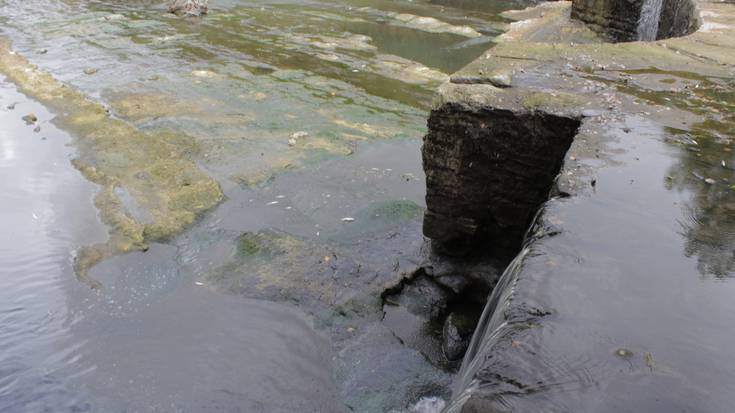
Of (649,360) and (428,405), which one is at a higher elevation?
(649,360)

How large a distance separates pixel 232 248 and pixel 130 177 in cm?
239

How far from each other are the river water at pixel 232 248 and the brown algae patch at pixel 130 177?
4.9 inches

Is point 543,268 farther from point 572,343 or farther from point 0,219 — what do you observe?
point 0,219

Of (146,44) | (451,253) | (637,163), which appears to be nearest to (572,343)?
(637,163)

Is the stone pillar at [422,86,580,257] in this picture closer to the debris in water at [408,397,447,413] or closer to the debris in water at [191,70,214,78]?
the debris in water at [408,397,447,413]

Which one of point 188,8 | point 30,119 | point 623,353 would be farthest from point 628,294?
point 188,8

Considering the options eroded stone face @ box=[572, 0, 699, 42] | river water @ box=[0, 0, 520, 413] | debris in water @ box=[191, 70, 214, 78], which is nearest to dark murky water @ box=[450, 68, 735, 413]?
river water @ box=[0, 0, 520, 413]

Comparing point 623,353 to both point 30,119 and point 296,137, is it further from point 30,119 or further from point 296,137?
point 30,119

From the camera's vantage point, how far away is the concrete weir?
233 cm

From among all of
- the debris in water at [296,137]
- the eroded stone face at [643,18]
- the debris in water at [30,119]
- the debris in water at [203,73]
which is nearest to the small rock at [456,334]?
the debris in water at [296,137]

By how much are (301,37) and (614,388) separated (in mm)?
14577

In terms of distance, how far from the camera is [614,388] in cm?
226

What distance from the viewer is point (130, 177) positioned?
25.8 feet

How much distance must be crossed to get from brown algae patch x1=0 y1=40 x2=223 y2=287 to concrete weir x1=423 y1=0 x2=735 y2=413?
319cm
